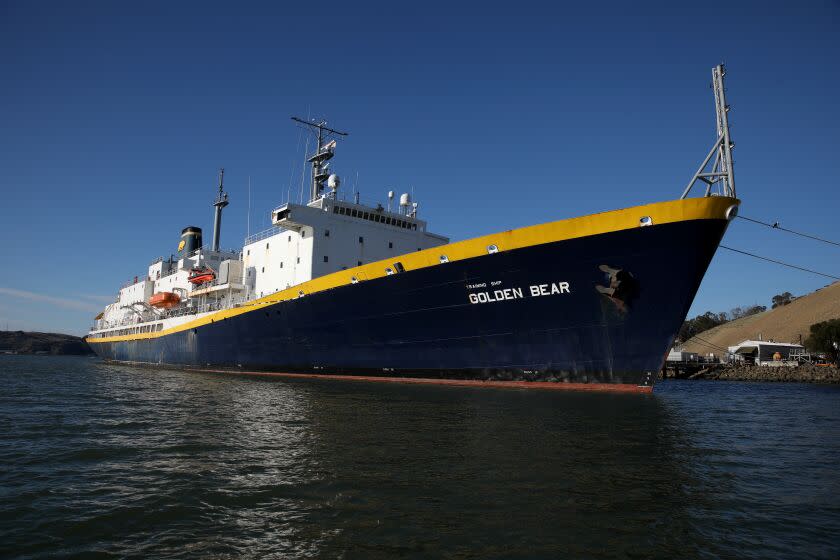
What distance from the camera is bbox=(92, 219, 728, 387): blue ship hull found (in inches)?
520

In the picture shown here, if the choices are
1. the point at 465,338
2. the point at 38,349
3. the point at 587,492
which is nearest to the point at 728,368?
the point at 465,338

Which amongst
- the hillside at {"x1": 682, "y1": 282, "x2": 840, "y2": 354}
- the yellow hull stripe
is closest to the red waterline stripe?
the yellow hull stripe

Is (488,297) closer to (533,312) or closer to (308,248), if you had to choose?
(533,312)

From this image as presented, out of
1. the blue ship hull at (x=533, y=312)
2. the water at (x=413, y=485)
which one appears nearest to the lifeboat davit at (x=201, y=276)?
the blue ship hull at (x=533, y=312)

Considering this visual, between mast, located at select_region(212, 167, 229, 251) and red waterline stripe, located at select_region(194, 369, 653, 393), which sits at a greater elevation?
mast, located at select_region(212, 167, 229, 251)

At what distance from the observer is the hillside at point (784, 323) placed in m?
75.6

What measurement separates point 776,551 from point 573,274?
10236mm

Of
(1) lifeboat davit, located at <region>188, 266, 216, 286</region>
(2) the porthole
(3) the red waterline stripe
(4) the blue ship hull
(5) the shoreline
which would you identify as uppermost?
(1) lifeboat davit, located at <region>188, 266, 216, 286</region>

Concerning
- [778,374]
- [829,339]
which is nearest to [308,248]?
[778,374]

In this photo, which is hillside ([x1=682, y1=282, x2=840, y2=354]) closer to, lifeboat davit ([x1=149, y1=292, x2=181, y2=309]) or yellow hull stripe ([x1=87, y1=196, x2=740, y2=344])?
yellow hull stripe ([x1=87, y1=196, x2=740, y2=344])

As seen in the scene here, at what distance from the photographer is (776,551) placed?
3.92 meters

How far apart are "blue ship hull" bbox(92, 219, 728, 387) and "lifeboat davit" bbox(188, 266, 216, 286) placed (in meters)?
12.9

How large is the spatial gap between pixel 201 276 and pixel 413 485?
28742mm

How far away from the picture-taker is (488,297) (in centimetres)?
1516
